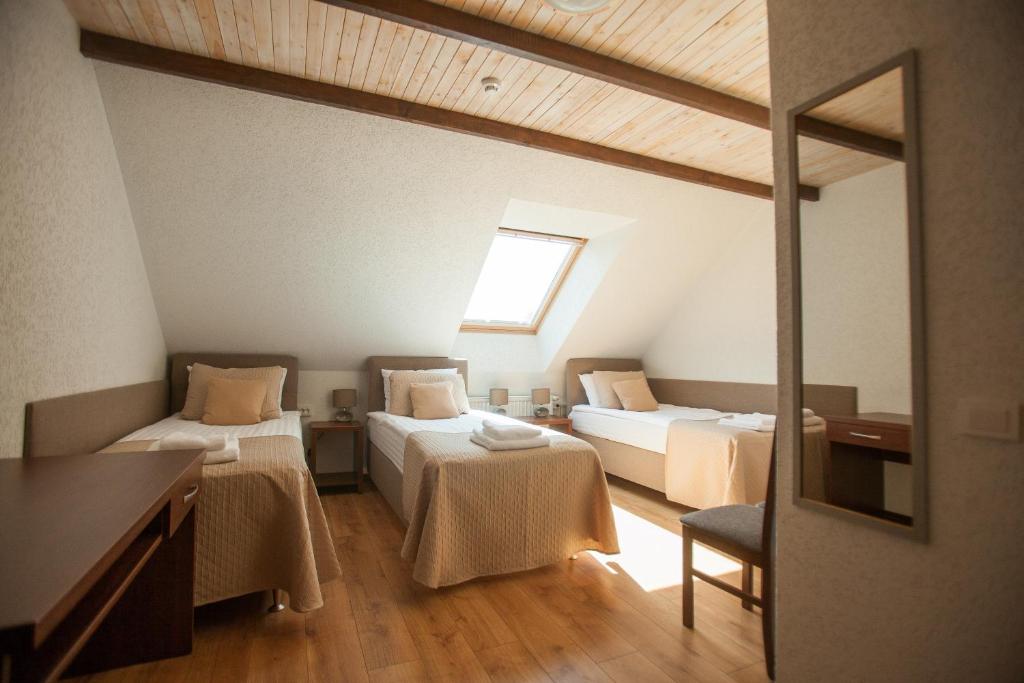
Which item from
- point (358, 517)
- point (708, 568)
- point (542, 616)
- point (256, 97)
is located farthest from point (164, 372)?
point (708, 568)

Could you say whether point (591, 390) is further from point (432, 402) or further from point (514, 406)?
point (432, 402)

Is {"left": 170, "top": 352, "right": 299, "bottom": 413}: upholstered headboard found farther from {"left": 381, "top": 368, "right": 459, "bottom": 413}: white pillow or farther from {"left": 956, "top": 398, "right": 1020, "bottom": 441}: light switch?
{"left": 956, "top": 398, "right": 1020, "bottom": 441}: light switch

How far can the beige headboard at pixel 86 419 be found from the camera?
2.04 m

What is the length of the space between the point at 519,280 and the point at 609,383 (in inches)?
53.0

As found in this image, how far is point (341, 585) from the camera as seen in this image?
2.57m

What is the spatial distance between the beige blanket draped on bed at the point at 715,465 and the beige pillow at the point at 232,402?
298cm

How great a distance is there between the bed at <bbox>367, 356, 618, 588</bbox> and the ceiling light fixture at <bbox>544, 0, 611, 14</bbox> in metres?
1.99

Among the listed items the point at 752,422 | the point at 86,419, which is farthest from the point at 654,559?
the point at 86,419

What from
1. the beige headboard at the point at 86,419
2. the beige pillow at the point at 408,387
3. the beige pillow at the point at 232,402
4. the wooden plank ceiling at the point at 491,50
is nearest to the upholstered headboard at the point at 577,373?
the beige pillow at the point at 408,387

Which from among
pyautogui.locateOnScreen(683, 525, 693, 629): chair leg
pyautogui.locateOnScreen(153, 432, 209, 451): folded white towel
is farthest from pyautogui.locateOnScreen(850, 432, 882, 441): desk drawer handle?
pyautogui.locateOnScreen(153, 432, 209, 451): folded white towel

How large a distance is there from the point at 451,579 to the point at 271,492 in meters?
0.92

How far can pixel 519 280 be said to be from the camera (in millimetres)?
5242

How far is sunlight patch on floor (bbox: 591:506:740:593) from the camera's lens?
2705mm

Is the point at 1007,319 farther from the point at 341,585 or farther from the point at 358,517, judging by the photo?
the point at 358,517
